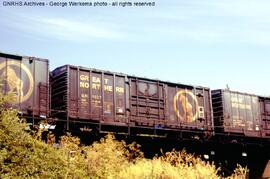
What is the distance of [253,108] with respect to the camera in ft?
101

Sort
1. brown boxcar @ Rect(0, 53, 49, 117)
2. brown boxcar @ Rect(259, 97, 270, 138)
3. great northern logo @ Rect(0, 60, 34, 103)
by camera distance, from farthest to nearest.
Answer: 1. brown boxcar @ Rect(259, 97, 270, 138)
2. brown boxcar @ Rect(0, 53, 49, 117)
3. great northern logo @ Rect(0, 60, 34, 103)

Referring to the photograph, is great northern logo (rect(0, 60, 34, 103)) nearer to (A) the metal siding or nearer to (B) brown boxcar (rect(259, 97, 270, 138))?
(A) the metal siding

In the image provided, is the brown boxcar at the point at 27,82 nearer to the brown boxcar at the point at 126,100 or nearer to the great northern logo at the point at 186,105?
the brown boxcar at the point at 126,100

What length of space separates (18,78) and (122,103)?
644 cm

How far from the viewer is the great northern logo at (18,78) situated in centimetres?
2011

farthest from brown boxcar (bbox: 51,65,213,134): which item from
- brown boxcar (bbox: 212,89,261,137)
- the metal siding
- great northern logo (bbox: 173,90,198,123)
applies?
the metal siding

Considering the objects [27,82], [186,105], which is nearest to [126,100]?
[186,105]

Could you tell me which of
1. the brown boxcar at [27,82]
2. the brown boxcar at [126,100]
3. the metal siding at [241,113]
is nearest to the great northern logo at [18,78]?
the brown boxcar at [27,82]

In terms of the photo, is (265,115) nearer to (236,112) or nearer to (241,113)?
(241,113)

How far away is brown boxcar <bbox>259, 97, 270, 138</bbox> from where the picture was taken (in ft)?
102

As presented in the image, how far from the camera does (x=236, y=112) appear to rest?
2961cm

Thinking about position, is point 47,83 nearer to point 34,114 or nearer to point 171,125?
point 34,114

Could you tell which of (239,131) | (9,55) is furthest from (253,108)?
(9,55)

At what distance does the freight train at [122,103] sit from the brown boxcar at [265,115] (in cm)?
9
